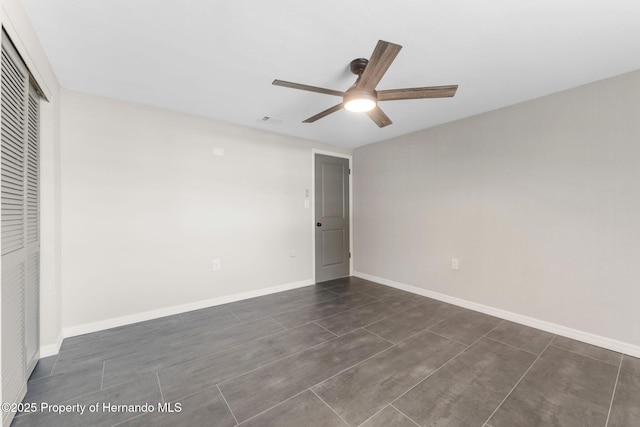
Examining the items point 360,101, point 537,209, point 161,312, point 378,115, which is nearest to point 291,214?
point 161,312

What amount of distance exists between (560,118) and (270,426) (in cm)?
350

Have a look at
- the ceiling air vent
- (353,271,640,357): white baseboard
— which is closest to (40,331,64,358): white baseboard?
the ceiling air vent

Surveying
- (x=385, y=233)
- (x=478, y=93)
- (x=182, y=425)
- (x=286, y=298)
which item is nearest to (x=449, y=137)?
(x=478, y=93)

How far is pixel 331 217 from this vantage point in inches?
175

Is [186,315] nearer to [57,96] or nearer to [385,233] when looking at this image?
[57,96]

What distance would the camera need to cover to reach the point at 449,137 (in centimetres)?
334

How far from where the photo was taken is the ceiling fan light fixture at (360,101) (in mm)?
1880

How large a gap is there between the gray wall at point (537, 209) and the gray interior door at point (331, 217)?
3.41ft

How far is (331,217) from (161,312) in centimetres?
272

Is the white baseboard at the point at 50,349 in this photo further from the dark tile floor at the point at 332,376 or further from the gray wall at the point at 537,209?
the gray wall at the point at 537,209

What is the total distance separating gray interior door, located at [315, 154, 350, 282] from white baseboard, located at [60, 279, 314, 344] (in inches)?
32.1

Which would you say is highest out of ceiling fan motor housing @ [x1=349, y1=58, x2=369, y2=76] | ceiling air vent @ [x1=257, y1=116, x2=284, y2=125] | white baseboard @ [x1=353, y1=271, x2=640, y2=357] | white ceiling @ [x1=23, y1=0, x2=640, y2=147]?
white ceiling @ [x1=23, y1=0, x2=640, y2=147]

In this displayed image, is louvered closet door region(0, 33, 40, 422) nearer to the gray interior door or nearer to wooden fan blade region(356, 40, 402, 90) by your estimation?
wooden fan blade region(356, 40, 402, 90)

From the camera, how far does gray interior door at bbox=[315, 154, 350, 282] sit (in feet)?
14.1
